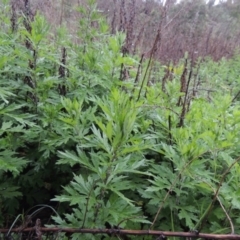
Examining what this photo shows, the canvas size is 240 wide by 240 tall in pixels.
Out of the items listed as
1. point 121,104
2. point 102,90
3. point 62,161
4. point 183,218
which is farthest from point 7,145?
point 183,218

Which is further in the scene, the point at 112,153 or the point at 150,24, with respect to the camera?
the point at 150,24

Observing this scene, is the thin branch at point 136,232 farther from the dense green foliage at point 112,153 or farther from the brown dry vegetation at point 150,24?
the brown dry vegetation at point 150,24

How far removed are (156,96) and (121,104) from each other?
2.53ft

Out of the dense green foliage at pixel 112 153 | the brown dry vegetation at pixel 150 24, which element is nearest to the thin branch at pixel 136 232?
the dense green foliage at pixel 112 153

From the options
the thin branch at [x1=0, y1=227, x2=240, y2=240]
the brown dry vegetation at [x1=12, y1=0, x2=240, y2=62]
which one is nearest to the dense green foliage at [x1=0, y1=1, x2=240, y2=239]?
the thin branch at [x1=0, y1=227, x2=240, y2=240]

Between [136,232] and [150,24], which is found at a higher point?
[150,24]

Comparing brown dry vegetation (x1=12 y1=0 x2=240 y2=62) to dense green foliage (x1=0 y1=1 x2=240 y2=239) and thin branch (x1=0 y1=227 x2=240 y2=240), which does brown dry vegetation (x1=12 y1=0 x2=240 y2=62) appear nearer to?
dense green foliage (x1=0 y1=1 x2=240 y2=239)

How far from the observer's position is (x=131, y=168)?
1324mm

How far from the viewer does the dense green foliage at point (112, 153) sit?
53.7 inches

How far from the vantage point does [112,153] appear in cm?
136

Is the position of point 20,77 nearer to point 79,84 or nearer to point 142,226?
point 79,84

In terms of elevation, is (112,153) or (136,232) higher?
(112,153)

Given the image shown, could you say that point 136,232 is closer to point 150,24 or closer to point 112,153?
point 112,153

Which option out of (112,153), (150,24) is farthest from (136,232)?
(150,24)
